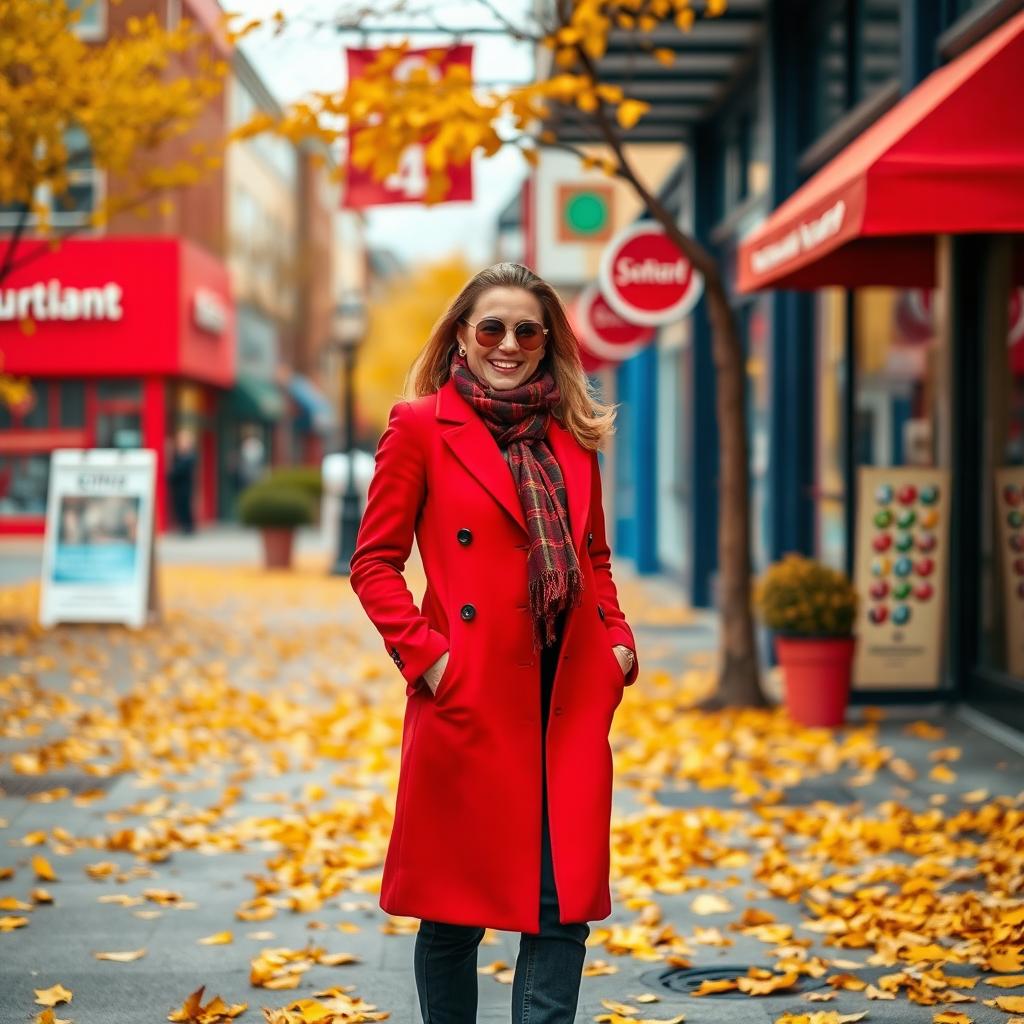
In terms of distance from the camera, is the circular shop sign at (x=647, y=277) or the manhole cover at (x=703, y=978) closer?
the manhole cover at (x=703, y=978)

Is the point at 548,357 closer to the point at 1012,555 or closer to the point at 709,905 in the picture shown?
the point at 709,905

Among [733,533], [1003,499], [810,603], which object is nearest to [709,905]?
[810,603]

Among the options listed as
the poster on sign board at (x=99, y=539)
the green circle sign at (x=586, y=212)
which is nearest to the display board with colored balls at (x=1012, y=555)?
the poster on sign board at (x=99, y=539)

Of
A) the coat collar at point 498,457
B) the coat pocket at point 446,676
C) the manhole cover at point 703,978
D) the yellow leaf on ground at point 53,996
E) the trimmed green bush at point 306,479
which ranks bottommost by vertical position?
the manhole cover at point 703,978

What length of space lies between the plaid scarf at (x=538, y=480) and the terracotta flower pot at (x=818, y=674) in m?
5.60

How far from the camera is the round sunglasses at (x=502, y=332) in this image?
3814 mm

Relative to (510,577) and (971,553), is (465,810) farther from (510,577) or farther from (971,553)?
(971,553)

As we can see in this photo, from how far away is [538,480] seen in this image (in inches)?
148

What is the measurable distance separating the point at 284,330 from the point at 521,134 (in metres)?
41.2

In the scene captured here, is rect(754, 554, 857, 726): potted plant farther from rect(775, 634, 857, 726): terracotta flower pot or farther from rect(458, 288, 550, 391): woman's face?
rect(458, 288, 550, 391): woman's face

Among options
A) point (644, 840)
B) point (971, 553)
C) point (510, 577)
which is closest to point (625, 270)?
point (971, 553)

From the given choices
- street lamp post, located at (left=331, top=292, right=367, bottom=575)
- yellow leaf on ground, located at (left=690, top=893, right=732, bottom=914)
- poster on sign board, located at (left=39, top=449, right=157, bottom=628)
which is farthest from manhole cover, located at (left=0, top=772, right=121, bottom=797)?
street lamp post, located at (left=331, top=292, right=367, bottom=575)

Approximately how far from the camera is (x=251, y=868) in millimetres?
6449

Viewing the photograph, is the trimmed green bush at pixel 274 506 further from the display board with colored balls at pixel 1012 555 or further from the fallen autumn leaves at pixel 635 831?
the display board with colored balls at pixel 1012 555
